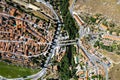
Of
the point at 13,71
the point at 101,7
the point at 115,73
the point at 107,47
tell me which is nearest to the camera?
the point at 13,71

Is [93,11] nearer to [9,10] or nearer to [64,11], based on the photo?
[64,11]

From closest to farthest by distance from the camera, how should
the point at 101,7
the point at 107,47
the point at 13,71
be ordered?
the point at 13,71, the point at 101,7, the point at 107,47

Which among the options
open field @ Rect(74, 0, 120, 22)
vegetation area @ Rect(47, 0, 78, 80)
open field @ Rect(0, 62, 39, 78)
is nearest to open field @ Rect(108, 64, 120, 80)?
vegetation area @ Rect(47, 0, 78, 80)

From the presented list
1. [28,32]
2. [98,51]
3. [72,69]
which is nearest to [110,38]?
[98,51]

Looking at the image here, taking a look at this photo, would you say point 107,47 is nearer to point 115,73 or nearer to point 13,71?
point 115,73

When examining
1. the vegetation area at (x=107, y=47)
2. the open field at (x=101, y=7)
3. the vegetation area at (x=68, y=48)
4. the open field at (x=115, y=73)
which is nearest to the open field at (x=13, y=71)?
the vegetation area at (x=68, y=48)

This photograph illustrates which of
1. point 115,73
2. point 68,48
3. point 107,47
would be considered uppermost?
point 68,48

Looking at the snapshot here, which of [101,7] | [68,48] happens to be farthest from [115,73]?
[101,7]
